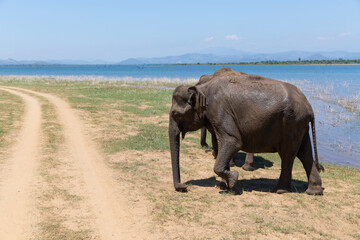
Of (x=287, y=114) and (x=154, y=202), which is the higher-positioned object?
(x=287, y=114)

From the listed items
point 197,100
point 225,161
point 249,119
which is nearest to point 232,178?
point 225,161

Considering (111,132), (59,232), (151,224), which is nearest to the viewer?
(59,232)

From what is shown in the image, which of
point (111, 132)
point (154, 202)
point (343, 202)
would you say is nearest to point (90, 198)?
point (154, 202)

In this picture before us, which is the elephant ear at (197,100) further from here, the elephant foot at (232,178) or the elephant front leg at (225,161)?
the elephant foot at (232,178)

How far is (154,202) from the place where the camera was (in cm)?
788

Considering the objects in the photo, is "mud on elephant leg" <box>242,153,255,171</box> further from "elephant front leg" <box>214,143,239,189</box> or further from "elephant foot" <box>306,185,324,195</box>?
"elephant front leg" <box>214,143,239,189</box>

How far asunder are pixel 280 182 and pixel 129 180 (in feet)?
12.9

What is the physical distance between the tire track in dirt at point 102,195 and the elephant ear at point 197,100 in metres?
2.74

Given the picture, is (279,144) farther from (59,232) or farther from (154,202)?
(59,232)

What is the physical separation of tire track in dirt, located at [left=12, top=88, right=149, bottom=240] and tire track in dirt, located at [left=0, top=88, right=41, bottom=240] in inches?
49.4

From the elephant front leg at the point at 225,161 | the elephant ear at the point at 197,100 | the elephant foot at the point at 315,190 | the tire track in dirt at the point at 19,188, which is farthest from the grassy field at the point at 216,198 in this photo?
the elephant ear at the point at 197,100

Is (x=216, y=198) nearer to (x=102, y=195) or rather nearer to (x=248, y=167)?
(x=102, y=195)

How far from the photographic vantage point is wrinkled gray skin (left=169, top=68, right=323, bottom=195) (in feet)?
26.3

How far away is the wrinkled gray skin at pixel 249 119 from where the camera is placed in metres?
8.02
